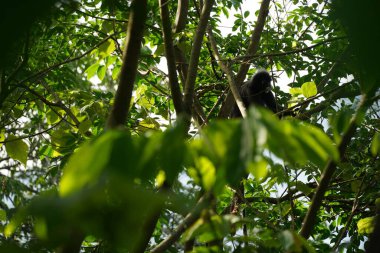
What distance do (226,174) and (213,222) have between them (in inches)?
15.8

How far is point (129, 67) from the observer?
1.38 m

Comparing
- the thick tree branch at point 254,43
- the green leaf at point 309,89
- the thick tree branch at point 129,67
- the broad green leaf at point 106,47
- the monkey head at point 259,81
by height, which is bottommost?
the thick tree branch at point 129,67

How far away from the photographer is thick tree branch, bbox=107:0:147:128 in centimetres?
132

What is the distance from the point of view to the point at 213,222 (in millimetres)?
1009

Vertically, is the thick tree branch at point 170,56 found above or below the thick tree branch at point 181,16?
below

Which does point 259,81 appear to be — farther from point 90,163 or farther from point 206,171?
point 90,163

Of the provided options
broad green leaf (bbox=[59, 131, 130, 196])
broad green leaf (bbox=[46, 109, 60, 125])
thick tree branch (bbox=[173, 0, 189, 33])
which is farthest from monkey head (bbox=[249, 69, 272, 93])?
broad green leaf (bbox=[59, 131, 130, 196])

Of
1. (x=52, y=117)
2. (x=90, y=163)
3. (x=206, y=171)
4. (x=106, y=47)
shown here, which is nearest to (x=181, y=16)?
(x=52, y=117)

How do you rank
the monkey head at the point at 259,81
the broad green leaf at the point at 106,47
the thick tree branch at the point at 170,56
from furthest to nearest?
the monkey head at the point at 259,81, the broad green leaf at the point at 106,47, the thick tree branch at the point at 170,56

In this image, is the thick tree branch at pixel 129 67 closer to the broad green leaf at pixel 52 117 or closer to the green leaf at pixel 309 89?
the green leaf at pixel 309 89

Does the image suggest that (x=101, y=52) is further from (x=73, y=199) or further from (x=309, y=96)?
(x=73, y=199)

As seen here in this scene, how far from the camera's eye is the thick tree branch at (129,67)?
1321 millimetres

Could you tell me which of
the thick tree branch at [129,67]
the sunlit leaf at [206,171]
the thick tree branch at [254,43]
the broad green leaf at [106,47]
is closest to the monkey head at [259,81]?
the thick tree branch at [254,43]

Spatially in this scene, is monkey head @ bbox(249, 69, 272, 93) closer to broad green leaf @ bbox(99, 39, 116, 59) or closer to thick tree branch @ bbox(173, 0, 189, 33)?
thick tree branch @ bbox(173, 0, 189, 33)
